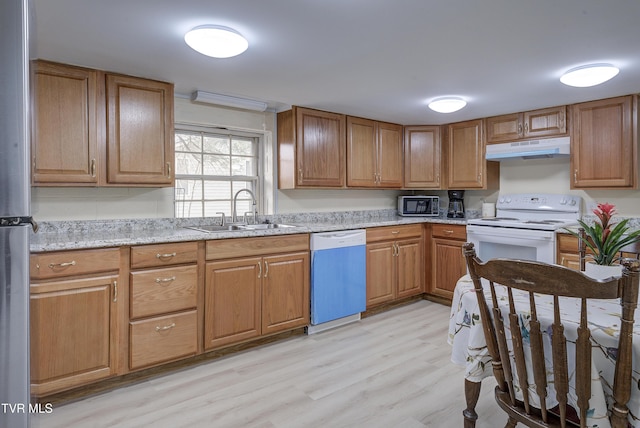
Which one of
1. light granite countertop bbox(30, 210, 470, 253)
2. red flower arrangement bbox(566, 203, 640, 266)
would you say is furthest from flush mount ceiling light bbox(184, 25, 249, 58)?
red flower arrangement bbox(566, 203, 640, 266)

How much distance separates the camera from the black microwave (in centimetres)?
455

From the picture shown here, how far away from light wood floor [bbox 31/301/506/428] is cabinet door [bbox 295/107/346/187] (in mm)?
1520

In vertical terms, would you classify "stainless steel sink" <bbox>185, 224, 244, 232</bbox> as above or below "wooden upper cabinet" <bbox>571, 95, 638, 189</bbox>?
below

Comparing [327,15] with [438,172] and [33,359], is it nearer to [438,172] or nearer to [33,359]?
[33,359]

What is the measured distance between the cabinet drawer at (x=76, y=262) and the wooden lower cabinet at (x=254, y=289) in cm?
61

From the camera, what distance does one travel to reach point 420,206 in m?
4.60

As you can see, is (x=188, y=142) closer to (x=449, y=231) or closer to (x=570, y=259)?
(x=449, y=231)

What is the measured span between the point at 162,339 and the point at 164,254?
0.55 metres

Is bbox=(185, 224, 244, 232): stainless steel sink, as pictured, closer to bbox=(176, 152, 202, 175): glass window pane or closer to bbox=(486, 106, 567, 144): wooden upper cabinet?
bbox=(176, 152, 202, 175): glass window pane

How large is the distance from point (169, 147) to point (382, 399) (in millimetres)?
2231

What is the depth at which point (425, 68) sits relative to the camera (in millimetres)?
2588

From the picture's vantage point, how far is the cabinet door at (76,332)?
2.06 meters

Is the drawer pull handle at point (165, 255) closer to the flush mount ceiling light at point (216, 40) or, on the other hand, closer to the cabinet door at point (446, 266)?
the flush mount ceiling light at point (216, 40)

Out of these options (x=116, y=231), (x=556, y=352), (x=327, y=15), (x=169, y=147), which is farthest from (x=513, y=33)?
(x=116, y=231)
